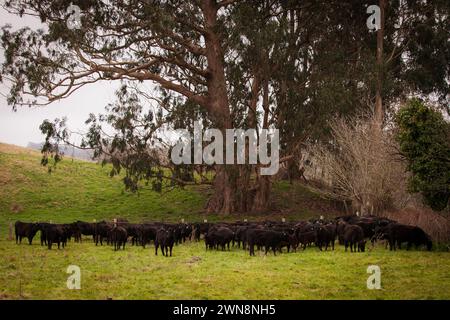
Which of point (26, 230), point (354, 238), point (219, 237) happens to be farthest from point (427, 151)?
point (26, 230)

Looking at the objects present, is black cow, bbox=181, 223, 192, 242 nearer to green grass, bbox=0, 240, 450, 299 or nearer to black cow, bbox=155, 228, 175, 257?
green grass, bbox=0, 240, 450, 299

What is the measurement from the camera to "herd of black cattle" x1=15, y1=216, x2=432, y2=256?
1953cm

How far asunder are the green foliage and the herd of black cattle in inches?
52.4

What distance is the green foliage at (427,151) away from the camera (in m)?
19.5

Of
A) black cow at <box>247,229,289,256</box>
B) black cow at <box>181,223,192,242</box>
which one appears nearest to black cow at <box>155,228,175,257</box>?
black cow at <box>247,229,289,256</box>

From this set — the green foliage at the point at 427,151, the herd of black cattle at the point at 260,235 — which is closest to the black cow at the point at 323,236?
the herd of black cattle at the point at 260,235

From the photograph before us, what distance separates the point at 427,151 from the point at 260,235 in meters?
6.08

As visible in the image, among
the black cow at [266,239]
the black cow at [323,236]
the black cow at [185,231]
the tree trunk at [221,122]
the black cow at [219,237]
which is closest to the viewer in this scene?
the black cow at [266,239]

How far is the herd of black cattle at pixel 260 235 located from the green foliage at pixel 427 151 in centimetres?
133

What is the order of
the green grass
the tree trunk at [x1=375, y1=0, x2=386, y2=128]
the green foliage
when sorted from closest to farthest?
the green grass
the green foliage
the tree trunk at [x1=375, y1=0, x2=386, y2=128]

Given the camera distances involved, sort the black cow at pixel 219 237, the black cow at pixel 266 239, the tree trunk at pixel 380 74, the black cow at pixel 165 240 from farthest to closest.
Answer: the tree trunk at pixel 380 74 < the black cow at pixel 219 237 < the black cow at pixel 266 239 < the black cow at pixel 165 240

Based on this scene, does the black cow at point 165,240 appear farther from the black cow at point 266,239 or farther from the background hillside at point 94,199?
the background hillside at point 94,199

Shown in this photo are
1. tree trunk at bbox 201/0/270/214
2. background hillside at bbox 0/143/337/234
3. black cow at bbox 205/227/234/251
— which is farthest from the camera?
background hillside at bbox 0/143/337/234
